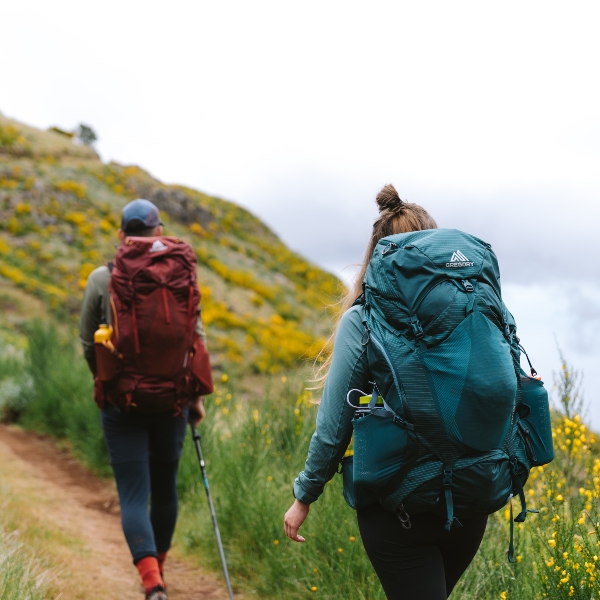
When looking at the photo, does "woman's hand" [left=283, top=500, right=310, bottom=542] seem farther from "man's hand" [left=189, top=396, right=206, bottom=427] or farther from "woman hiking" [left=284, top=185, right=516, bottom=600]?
"man's hand" [left=189, top=396, right=206, bottom=427]

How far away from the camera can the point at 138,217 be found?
3.23m

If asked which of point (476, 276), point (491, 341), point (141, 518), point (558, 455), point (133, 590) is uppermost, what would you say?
point (476, 276)

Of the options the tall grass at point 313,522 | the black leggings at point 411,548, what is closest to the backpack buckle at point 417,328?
the black leggings at point 411,548

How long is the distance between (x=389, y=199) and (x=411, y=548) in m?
1.08

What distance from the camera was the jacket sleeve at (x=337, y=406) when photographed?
5.72ft

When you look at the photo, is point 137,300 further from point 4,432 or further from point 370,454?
point 4,432

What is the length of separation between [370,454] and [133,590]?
8.83ft

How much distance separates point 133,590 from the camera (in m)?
3.70

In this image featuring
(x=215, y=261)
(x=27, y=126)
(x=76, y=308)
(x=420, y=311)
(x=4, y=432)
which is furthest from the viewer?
(x=27, y=126)

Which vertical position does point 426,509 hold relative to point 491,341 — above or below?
below

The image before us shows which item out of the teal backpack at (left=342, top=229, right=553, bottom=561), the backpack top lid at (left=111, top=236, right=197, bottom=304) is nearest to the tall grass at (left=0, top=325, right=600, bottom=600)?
the teal backpack at (left=342, top=229, right=553, bottom=561)

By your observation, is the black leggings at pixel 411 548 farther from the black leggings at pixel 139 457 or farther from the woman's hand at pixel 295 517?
the black leggings at pixel 139 457

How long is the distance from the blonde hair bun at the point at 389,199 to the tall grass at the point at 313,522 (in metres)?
1.26

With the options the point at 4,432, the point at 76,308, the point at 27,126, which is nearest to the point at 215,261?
the point at 76,308
